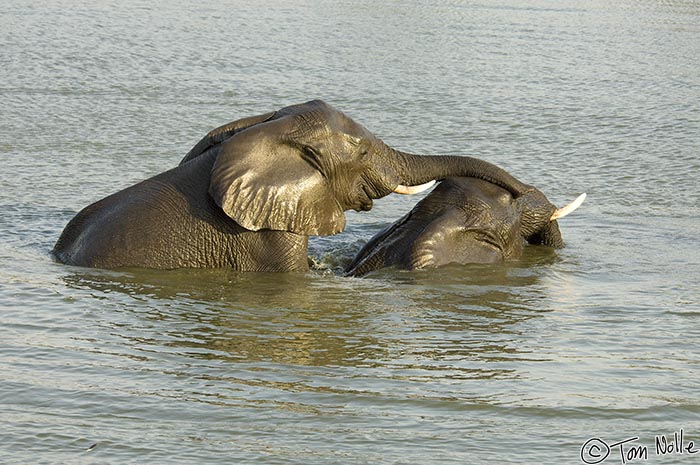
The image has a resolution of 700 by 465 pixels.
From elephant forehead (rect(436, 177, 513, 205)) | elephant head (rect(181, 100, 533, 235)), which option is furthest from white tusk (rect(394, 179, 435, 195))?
elephant forehead (rect(436, 177, 513, 205))

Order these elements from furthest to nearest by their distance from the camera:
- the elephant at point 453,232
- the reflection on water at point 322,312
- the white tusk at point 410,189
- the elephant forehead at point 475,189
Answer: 1. the elephant forehead at point 475,189
2. the elephant at point 453,232
3. the white tusk at point 410,189
4. the reflection on water at point 322,312

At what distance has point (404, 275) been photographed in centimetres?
936

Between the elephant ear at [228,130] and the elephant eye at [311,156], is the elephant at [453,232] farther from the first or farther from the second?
the elephant ear at [228,130]

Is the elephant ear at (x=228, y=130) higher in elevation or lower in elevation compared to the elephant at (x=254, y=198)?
higher

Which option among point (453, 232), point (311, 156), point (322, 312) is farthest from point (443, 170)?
point (322, 312)

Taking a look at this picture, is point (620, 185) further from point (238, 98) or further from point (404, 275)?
point (238, 98)

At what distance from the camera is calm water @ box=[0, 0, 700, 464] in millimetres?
6039

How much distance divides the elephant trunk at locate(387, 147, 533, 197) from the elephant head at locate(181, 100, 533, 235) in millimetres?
10

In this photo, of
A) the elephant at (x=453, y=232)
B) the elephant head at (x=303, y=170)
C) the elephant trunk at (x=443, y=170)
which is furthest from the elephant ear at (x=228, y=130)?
the elephant at (x=453, y=232)

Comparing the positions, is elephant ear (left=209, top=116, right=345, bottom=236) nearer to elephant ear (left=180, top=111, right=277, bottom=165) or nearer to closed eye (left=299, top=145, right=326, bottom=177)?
closed eye (left=299, top=145, right=326, bottom=177)

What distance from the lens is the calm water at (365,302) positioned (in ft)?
19.8

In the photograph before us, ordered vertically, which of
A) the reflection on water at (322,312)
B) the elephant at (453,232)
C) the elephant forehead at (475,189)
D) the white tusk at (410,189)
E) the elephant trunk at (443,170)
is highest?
the elephant trunk at (443,170)

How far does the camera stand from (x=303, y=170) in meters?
9.12

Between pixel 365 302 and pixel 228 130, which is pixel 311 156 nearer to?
pixel 228 130
